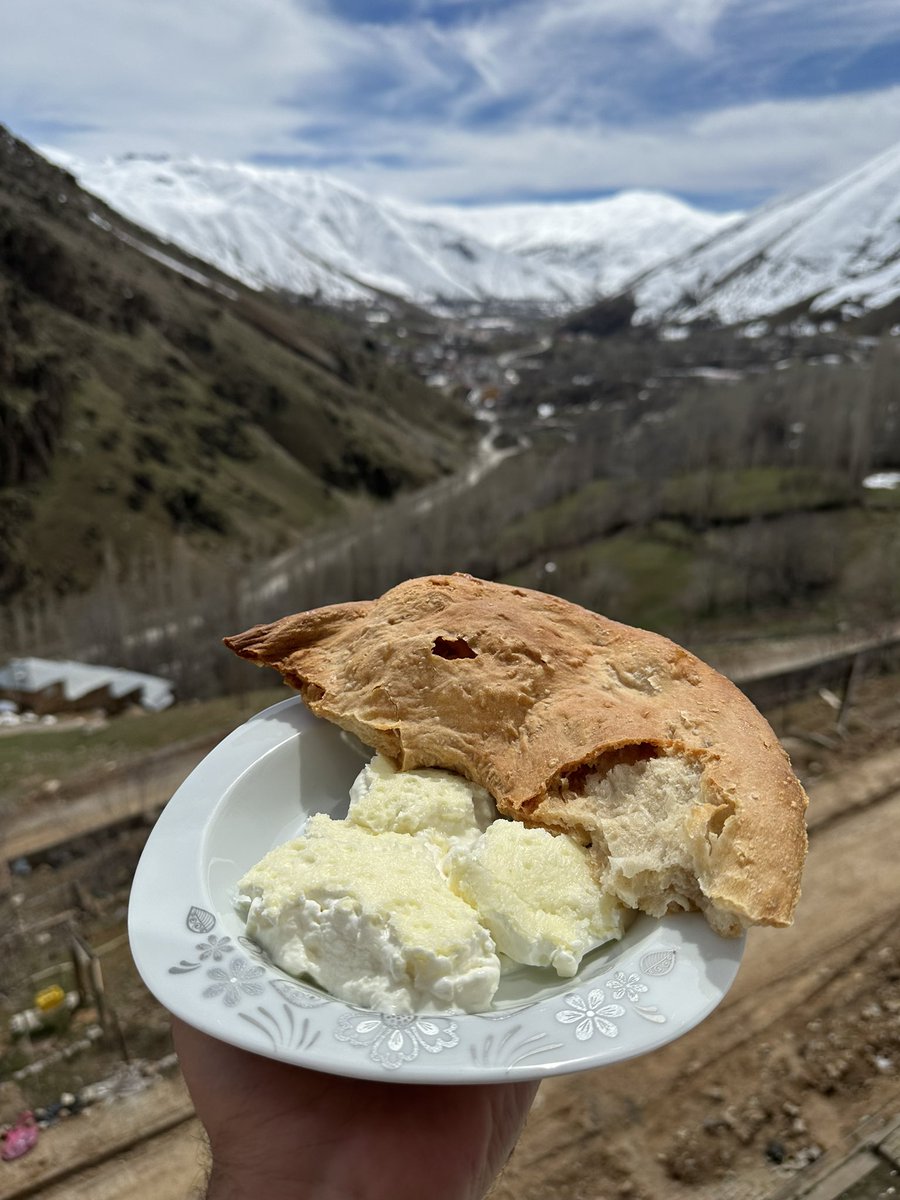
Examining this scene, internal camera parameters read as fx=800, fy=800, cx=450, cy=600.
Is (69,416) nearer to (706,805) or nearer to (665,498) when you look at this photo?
(665,498)

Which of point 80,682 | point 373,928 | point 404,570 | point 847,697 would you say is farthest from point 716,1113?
point 404,570

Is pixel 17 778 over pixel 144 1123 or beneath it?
beneath

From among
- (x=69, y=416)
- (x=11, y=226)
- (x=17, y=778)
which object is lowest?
(x=17, y=778)

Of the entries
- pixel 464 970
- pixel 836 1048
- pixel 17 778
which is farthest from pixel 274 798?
pixel 17 778

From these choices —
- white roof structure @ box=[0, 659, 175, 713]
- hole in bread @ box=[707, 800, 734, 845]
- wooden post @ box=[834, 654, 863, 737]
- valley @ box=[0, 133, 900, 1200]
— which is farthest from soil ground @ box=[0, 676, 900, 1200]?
white roof structure @ box=[0, 659, 175, 713]

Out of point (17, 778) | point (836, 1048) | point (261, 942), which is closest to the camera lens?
point (261, 942)

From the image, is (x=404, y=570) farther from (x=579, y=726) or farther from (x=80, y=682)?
(x=579, y=726)

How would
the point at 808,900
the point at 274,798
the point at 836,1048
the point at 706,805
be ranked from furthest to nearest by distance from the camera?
the point at 808,900, the point at 836,1048, the point at 274,798, the point at 706,805
